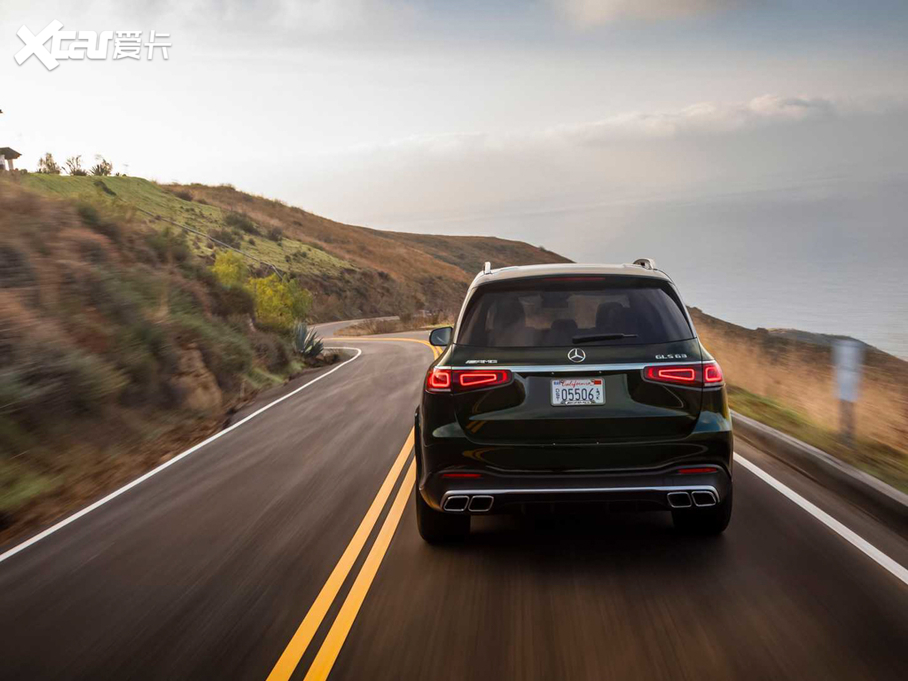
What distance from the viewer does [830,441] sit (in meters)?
8.72

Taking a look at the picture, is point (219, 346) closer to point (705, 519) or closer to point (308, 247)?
point (705, 519)

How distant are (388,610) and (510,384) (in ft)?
4.77

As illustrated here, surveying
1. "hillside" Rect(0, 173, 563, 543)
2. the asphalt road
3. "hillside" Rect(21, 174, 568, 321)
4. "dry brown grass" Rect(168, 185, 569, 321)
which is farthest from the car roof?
"dry brown grass" Rect(168, 185, 569, 321)

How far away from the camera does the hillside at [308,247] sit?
58969mm

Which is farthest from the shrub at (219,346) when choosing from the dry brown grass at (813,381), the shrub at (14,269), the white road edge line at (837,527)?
the white road edge line at (837,527)

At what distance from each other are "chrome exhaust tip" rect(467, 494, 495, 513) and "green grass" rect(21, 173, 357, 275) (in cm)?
4765

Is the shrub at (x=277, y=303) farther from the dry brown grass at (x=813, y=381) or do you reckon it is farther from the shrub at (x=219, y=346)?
the dry brown grass at (x=813, y=381)

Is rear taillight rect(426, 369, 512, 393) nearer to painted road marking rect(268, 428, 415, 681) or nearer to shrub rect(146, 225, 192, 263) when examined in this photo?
painted road marking rect(268, 428, 415, 681)

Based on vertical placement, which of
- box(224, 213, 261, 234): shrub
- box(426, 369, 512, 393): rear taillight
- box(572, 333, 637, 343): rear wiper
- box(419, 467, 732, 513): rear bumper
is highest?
box(224, 213, 261, 234): shrub

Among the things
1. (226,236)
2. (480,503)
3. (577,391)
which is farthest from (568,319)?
(226,236)

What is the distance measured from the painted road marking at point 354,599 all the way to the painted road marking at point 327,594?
0.09 metres

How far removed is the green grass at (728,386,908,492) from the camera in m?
7.31

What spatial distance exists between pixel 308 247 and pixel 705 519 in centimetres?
7026

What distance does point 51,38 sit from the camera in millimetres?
23344
